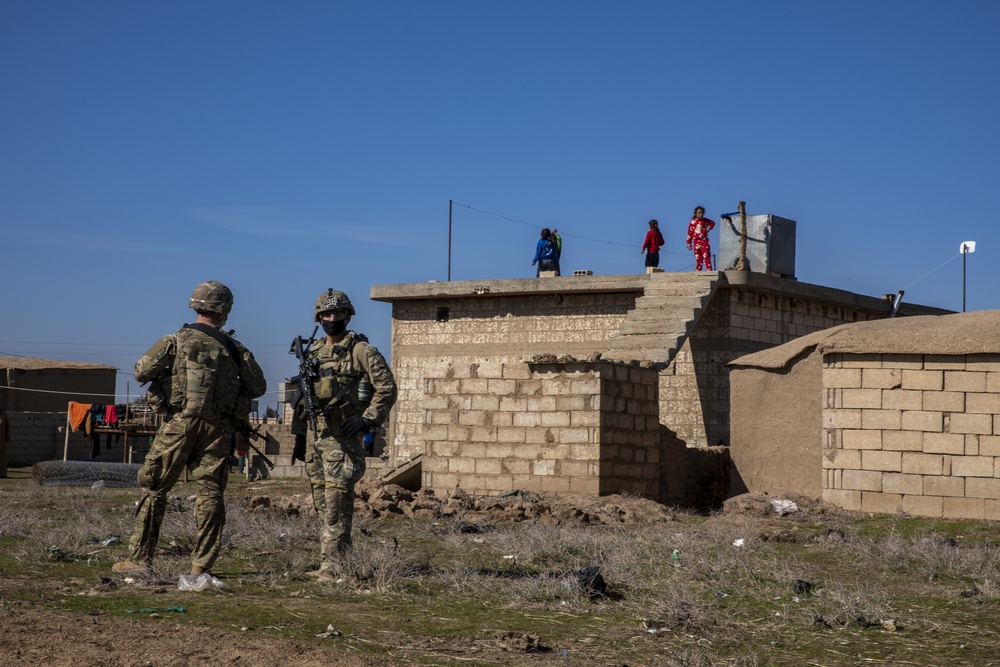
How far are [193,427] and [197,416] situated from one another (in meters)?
0.08

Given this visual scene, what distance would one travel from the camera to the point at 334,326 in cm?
756

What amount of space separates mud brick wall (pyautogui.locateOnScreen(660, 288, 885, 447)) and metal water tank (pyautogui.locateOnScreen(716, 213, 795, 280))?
83cm

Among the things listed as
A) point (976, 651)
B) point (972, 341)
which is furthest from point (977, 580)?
point (972, 341)

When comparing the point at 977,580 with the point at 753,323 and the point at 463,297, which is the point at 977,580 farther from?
the point at 463,297

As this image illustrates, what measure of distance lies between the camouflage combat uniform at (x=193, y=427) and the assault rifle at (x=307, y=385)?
39 cm

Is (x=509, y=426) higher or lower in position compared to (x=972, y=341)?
lower

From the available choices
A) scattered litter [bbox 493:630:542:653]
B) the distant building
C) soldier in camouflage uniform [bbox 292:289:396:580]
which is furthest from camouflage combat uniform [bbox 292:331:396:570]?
the distant building

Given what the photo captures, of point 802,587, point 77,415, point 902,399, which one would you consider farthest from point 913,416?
point 77,415

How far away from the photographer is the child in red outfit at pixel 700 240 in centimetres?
1970

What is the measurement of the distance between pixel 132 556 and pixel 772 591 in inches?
150

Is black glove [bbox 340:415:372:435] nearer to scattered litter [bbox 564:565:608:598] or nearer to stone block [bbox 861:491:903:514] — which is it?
scattered litter [bbox 564:565:608:598]

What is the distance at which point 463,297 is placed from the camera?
20.6 meters

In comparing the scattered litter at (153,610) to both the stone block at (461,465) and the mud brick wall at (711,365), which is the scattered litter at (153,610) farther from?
the mud brick wall at (711,365)

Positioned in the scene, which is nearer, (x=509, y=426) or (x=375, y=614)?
(x=375, y=614)
